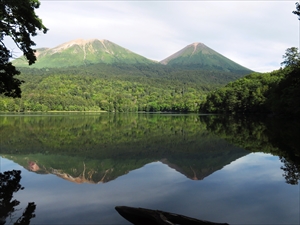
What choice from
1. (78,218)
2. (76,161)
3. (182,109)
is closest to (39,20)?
(76,161)

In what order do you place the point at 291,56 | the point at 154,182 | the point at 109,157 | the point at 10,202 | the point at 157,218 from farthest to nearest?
the point at 291,56
the point at 109,157
the point at 154,182
the point at 10,202
the point at 157,218

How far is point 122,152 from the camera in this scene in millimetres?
22516

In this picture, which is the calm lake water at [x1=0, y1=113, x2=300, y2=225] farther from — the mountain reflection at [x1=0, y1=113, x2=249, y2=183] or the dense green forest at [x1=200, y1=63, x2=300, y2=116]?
the dense green forest at [x1=200, y1=63, x2=300, y2=116]

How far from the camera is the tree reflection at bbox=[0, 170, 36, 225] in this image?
862 cm

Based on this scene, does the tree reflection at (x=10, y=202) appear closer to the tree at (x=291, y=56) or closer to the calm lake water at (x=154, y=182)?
the calm lake water at (x=154, y=182)

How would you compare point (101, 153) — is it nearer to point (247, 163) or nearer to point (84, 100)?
point (247, 163)

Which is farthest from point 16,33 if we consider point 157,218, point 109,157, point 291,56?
point 291,56

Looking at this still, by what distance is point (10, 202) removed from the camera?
33.1 feet

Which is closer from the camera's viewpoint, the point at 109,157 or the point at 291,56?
the point at 109,157

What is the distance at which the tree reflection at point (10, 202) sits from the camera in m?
8.62

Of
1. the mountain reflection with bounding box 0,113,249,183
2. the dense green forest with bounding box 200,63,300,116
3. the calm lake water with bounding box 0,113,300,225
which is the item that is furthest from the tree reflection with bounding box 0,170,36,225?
the dense green forest with bounding box 200,63,300,116

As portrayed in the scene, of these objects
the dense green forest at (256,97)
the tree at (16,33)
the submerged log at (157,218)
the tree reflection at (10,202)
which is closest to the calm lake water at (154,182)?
the tree reflection at (10,202)

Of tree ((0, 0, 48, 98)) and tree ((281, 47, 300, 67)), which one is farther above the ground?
tree ((281, 47, 300, 67))

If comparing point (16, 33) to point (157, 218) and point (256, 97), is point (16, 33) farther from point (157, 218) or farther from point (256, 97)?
point (256, 97)
